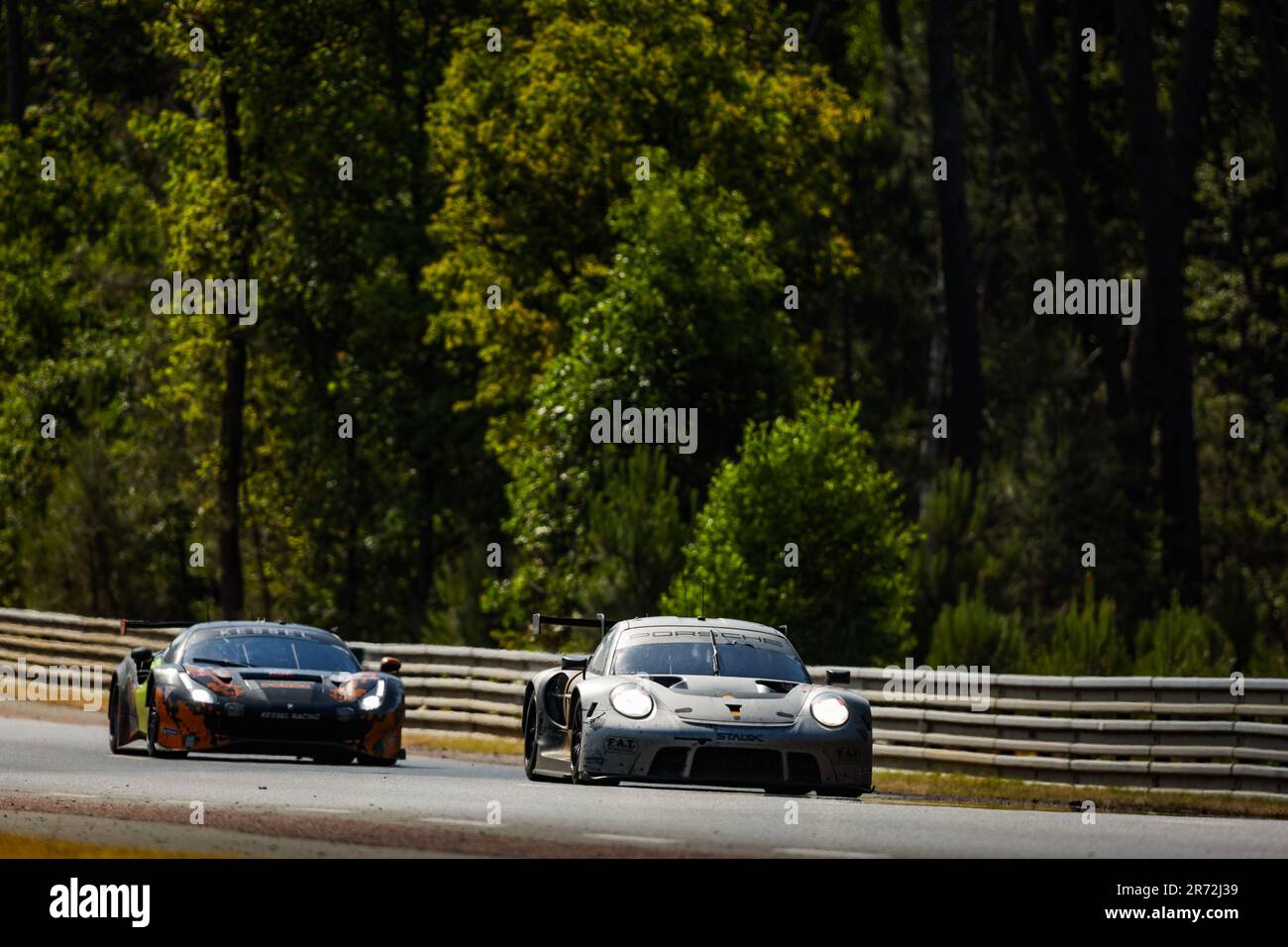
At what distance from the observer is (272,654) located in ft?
70.9

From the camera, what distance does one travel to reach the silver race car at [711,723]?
16.9 metres

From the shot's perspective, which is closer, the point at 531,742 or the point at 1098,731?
the point at 531,742

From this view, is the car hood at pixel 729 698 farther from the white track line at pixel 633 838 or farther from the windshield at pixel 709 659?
the white track line at pixel 633 838

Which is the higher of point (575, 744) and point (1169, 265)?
point (1169, 265)

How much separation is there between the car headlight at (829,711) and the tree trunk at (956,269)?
2575 cm

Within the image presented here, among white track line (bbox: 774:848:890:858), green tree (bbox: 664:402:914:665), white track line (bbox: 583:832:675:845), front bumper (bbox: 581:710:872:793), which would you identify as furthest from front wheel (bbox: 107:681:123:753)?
white track line (bbox: 774:848:890:858)

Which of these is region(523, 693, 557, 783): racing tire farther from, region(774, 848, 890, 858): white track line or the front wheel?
region(774, 848, 890, 858): white track line

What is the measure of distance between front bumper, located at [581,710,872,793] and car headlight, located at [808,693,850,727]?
62 millimetres

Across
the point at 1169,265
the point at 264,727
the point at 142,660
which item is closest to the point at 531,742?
the point at 264,727

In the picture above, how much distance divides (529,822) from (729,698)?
10.2ft

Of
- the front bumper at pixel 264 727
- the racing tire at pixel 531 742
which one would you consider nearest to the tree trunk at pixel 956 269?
the front bumper at pixel 264 727

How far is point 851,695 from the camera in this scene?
17.8 metres

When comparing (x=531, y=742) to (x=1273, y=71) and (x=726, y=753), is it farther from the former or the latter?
(x=1273, y=71)
